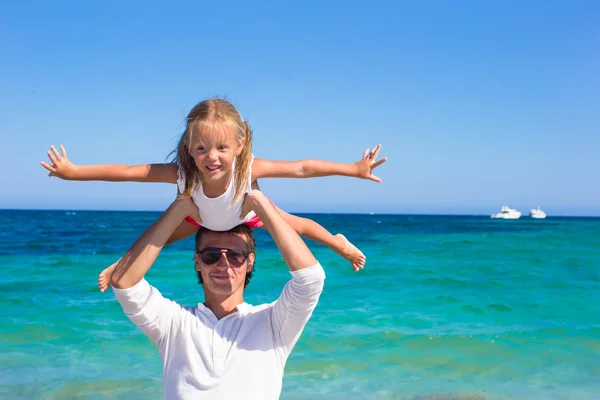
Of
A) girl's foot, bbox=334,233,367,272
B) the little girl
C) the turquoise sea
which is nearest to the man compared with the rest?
the little girl

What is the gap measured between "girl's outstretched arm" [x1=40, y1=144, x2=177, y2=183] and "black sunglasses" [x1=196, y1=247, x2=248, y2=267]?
527 mm

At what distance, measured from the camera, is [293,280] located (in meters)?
2.68

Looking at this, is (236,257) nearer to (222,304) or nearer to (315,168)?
(222,304)

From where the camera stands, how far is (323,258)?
21.9 meters

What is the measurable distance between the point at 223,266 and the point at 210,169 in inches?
18.6

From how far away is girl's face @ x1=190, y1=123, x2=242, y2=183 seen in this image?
299 centimetres

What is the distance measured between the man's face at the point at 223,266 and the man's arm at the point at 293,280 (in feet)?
0.79

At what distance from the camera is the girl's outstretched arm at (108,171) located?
128 inches

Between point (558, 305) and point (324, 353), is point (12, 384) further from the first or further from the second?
point (558, 305)

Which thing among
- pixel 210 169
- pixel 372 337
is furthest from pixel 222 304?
pixel 372 337

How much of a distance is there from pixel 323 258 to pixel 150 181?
18.8 meters

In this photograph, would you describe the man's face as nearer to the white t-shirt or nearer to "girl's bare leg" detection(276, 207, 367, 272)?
the white t-shirt

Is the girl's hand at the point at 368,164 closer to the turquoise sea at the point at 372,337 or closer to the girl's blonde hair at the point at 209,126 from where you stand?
the girl's blonde hair at the point at 209,126

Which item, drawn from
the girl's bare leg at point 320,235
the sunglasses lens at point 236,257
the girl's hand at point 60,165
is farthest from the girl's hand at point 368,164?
the girl's hand at point 60,165
